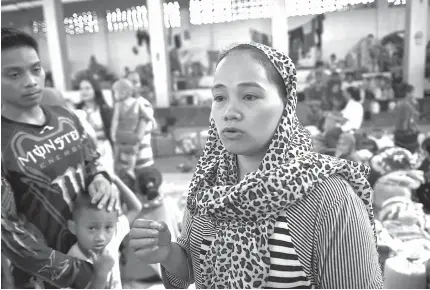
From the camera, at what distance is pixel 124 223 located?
1.92m

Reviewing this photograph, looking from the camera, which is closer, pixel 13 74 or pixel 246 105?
pixel 246 105

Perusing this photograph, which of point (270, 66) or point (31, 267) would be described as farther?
point (31, 267)

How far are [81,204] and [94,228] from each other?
111 mm

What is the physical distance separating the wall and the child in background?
5027 millimetres

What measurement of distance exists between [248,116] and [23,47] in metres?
0.97

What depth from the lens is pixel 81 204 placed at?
1520 mm

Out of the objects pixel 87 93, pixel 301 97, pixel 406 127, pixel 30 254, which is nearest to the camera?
pixel 30 254

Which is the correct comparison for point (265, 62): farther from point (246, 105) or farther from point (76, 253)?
point (76, 253)

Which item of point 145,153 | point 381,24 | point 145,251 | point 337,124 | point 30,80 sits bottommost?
point 145,153

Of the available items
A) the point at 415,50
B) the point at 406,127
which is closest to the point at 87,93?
the point at 406,127

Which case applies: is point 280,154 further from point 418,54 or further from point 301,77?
point 301,77

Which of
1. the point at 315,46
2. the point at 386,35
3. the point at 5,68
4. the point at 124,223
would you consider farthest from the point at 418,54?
the point at 5,68

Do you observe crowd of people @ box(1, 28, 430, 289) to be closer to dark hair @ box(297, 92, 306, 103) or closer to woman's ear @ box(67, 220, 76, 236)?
woman's ear @ box(67, 220, 76, 236)

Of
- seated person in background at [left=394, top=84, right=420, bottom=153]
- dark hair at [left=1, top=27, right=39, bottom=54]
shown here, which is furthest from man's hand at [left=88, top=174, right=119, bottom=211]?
seated person in background at [left=394, top=84, right=420, bottom=153]
